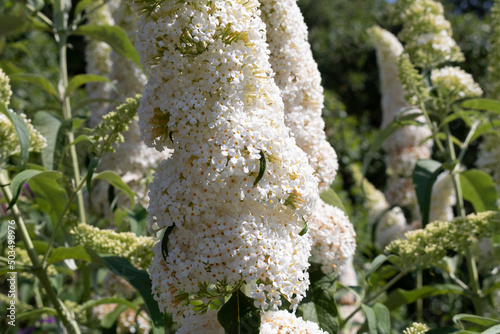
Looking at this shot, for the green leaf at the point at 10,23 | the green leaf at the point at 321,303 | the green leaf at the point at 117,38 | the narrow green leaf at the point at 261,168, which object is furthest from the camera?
the green leaf at the point at 10,23

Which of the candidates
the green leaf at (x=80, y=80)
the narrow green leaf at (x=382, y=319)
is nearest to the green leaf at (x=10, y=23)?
the green leaf at (x=80, y=80)

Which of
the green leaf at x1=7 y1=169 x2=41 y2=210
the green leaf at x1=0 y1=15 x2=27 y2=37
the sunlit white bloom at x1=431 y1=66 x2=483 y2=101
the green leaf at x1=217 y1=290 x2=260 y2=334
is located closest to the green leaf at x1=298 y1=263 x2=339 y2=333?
the green leaf at x1=217 y1=290 x2=260 y2=334

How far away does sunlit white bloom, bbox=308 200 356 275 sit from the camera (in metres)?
1.55

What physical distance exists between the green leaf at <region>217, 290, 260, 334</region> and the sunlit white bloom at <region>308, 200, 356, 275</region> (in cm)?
45

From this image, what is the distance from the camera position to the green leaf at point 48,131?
201cm

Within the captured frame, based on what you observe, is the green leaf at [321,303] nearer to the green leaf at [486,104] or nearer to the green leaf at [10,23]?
the green leaf at [486,104]

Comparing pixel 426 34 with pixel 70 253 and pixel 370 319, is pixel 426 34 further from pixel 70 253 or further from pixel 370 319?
pixel 70 253

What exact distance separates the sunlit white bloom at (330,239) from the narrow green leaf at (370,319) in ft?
0.58

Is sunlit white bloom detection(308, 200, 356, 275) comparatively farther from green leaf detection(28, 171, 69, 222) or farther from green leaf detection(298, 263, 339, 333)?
green leaf detection(28, 171, 69, 222)

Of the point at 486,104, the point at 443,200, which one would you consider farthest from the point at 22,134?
the point at 443,200

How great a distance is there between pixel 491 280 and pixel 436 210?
761 mm

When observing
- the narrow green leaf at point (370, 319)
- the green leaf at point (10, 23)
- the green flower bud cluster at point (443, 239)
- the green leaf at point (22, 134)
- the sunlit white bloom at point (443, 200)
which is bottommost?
the sunlit white bloom at point (443, 200)

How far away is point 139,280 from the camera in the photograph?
1408mm

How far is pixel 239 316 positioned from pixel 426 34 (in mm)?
1893
